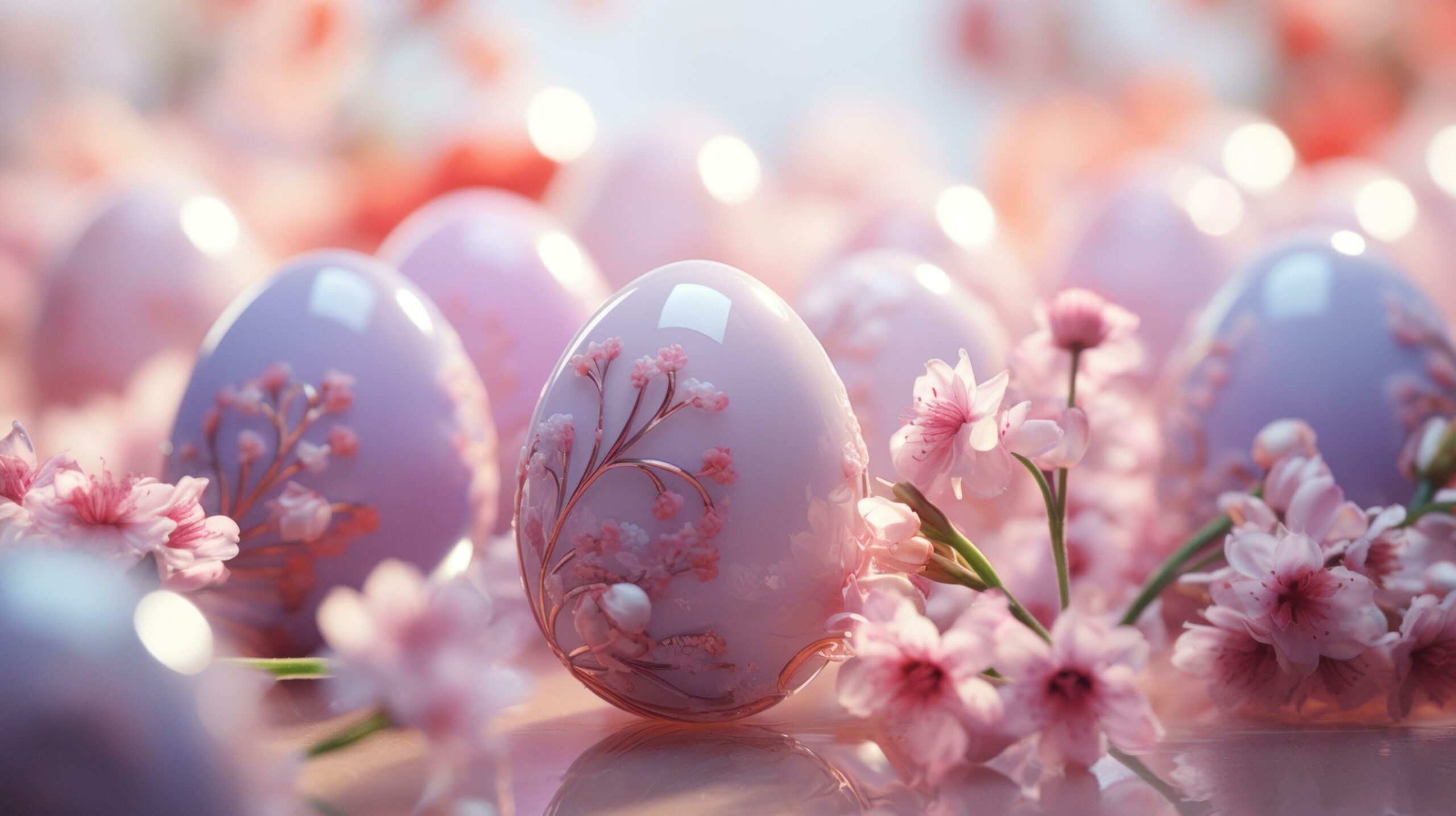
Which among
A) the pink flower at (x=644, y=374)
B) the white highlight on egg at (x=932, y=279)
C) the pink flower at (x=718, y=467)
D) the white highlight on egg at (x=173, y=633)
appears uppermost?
the white highlight on egg at (x=932, y=279)

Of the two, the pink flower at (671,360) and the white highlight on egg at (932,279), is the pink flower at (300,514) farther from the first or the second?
the white highlight on egg at (932,279)

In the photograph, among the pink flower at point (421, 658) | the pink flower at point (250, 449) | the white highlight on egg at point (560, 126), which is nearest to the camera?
the pink flower at point (421, 658)

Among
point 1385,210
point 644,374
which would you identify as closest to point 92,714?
point 644,374

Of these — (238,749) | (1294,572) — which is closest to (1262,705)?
(1294,572)

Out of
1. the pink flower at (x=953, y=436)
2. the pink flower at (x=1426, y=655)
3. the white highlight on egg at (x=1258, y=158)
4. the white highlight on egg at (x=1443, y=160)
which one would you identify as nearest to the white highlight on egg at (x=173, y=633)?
the pink flower at (x=953, y=436)

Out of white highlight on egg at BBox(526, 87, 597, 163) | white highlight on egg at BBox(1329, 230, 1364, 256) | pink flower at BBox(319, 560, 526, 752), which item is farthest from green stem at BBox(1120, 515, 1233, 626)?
white highlight on egg at BBox(526, 87, 597, 163)

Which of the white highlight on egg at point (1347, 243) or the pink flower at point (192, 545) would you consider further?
the white highlight on egg at point (1347, 243)

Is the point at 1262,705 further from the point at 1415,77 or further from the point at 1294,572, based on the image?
the point at 1415,77

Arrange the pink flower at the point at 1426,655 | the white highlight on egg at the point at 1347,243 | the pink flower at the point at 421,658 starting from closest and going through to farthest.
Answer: the pink flower at the point at 421,658 → the pink flower at the point at 1426,655 → the white highlight on egg at the point at 1347,243
